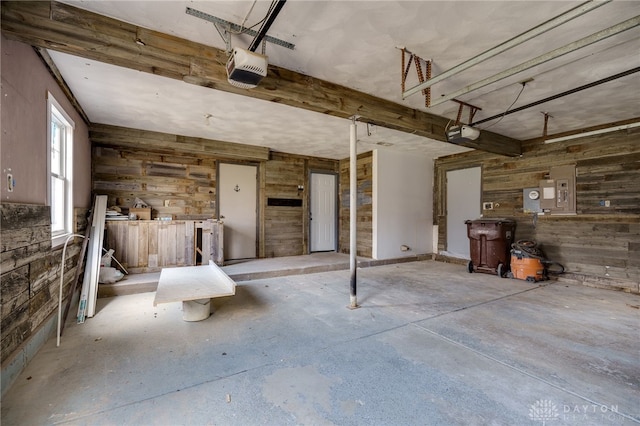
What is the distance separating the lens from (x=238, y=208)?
6465 millimetres

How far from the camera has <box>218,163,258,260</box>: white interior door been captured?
20.7ft

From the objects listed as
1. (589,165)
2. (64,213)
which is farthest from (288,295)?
(589,165)

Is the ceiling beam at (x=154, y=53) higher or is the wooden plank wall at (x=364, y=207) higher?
the ceiling beam at (x=154, y=53)

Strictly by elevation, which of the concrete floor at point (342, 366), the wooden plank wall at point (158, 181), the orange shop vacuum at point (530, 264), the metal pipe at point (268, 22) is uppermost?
the metal pipe at point (268, 22)

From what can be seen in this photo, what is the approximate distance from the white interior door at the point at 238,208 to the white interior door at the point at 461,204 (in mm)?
4697

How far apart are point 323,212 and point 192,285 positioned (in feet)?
14.8

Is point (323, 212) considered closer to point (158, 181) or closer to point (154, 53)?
point (158, 181)

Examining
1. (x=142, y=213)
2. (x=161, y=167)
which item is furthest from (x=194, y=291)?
(x=161, y=167)

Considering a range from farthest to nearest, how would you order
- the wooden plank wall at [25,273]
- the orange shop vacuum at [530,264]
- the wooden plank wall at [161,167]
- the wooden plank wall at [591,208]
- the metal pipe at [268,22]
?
the wooden plank wall at [161,167], the orange shop vacuum at [530,264], the wooden plank wall at [591,208], the wooden plank wall at [25,273], the metal pipe at [268,22]

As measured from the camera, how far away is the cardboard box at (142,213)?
5.26 meters

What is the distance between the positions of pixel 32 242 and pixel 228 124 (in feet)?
10.1

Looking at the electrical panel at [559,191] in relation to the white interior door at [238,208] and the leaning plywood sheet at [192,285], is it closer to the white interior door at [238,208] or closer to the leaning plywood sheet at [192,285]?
the leaning plywood sheet at [192,285]

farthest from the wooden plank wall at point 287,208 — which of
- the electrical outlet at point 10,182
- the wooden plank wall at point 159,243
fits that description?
the electrical outlet at point 10,182

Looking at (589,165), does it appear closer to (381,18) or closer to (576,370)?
(576,370)
